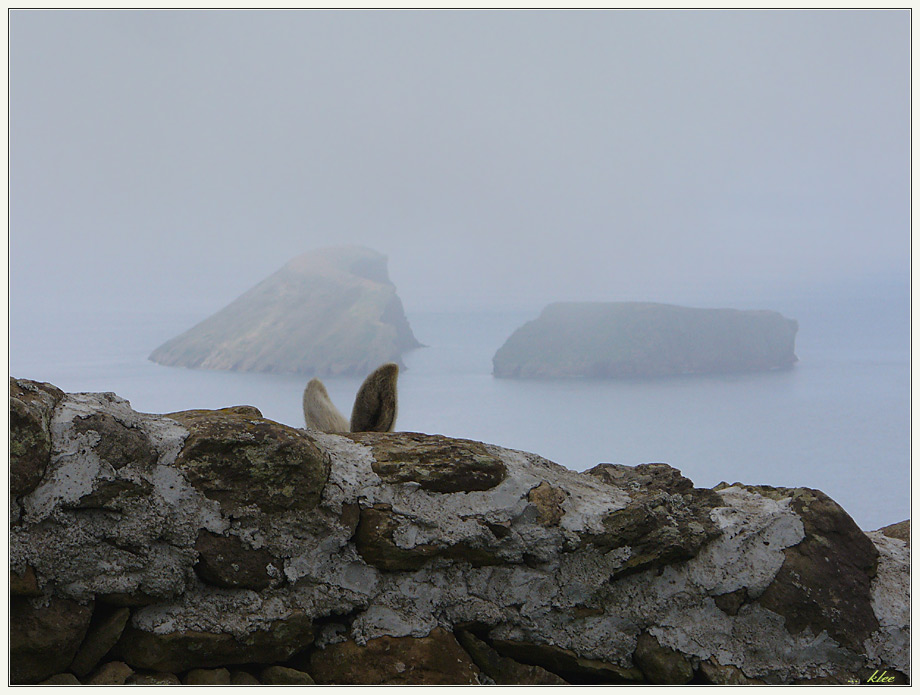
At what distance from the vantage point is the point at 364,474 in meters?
2.26

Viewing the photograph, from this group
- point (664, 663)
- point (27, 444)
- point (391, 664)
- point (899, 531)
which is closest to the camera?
point (27, 444)

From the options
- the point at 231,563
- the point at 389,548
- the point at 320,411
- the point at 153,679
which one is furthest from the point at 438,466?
the point at 320,411

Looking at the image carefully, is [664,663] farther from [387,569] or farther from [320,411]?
[320,411]

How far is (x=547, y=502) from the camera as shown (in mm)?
2289

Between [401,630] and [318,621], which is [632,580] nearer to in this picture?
[401,630]

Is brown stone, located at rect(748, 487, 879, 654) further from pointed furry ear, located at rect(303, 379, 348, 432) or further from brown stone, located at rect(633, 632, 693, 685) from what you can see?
pointed furry ear, located at rect(303, 379, 348, 432)

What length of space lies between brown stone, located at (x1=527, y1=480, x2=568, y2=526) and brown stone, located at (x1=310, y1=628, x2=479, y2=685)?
0.51m

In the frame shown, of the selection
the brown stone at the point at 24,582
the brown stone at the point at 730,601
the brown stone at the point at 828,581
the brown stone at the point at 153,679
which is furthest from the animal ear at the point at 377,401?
the brown stone at the point at 828,581

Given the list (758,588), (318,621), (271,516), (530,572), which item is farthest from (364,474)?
(758,588)

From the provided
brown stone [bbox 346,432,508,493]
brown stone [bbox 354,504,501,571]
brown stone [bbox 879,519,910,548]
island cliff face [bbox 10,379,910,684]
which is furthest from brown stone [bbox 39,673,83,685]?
brown stone [bbox 879,519,910,548]

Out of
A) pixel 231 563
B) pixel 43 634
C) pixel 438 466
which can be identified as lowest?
pixel 43 634

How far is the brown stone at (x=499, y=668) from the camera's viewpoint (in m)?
2.22

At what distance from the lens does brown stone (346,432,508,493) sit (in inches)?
89.0

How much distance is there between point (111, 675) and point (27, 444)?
28.5 inches
